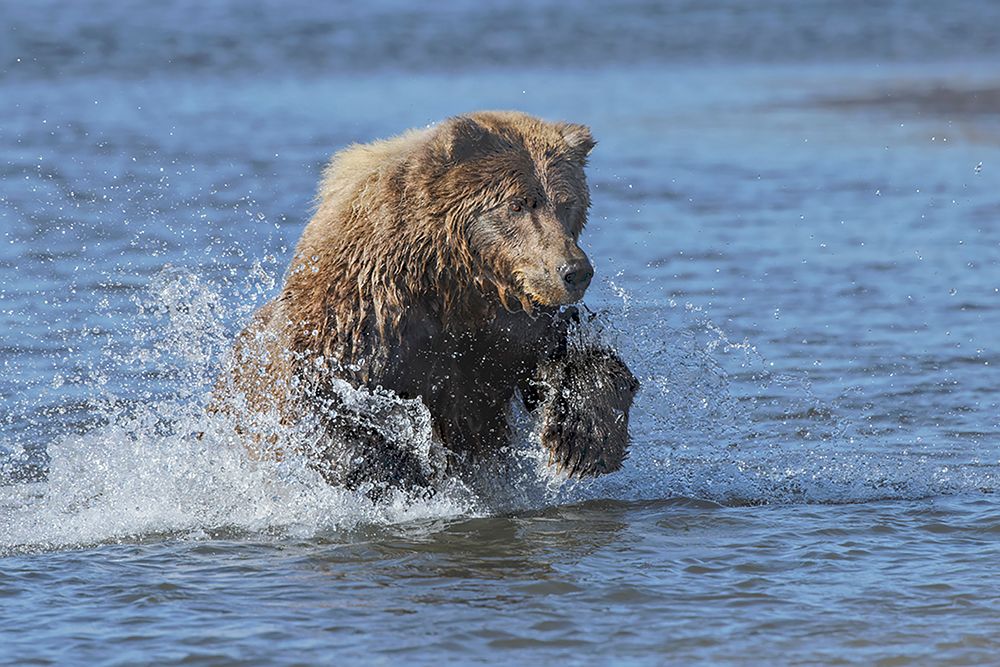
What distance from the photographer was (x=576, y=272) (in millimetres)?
6238

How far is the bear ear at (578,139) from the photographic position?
6.77 metres

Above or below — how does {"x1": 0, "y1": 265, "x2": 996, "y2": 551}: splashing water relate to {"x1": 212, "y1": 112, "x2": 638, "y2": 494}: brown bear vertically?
below

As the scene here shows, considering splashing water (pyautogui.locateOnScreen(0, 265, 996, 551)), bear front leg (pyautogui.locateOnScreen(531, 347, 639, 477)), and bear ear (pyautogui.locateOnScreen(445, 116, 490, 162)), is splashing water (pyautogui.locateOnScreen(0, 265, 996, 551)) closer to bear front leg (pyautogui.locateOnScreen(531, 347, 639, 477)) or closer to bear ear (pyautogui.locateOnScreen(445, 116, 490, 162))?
bear front leg (pyautogui.locateOnScreen(531, 347, 639, 477))

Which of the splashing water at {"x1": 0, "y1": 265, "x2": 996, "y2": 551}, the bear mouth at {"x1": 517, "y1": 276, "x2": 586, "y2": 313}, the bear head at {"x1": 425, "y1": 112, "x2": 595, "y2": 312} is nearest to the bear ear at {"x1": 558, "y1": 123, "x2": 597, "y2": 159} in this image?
the bear head at {"x1": 425, "y1": 112, "x2": 595, "y2": 312}

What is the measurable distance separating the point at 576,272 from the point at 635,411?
6.67 ft

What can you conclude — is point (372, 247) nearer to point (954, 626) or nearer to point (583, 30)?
point (954, 626)

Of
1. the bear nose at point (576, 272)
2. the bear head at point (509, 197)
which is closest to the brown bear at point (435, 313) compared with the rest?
the bear head at point (509, 197)

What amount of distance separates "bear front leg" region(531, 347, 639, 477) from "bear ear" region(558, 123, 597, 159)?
836 millimetres

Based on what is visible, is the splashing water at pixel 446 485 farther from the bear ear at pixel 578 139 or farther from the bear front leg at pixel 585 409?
the bear ear at pixel 578 139

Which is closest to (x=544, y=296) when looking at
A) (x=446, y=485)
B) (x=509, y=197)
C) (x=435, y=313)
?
(x=509, y=197)

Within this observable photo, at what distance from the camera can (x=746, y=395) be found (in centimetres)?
877

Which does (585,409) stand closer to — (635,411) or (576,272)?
(576,272)

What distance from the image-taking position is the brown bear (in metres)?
6.59

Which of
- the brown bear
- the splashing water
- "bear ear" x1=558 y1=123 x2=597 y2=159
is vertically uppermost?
"bear ear" x1=558 y1=123 x2=597 y2=159
